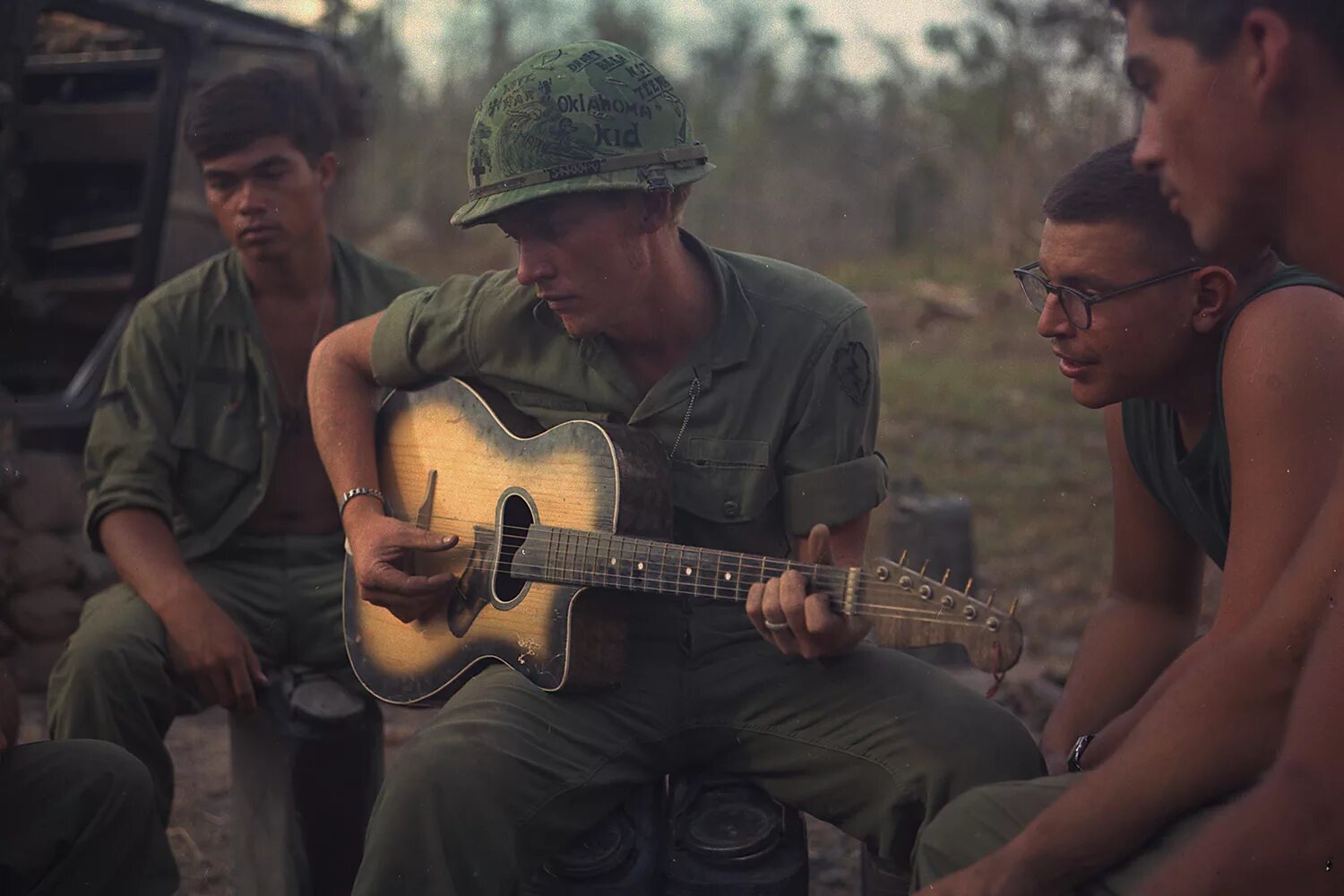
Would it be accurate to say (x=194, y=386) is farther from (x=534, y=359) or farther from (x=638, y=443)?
(x=638, y=443)

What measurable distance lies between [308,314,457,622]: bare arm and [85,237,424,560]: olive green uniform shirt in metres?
0.57

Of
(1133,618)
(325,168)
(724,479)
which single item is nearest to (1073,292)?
(1133,618)

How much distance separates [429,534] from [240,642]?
0.79m

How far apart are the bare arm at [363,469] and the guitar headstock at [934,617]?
1.19m

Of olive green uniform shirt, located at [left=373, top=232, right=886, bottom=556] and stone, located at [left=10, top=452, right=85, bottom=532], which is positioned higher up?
olive green uniform shirt, located at [left=373, top=232, right=886, bottom=556]

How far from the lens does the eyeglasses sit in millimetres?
2795

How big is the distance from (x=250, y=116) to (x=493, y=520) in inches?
71.3

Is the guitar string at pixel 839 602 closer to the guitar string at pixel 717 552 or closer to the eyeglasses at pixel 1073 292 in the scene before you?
the guitar string at pixel 717 552

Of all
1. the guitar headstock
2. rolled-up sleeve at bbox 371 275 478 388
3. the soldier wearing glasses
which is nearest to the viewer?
the soldier wearing glasses

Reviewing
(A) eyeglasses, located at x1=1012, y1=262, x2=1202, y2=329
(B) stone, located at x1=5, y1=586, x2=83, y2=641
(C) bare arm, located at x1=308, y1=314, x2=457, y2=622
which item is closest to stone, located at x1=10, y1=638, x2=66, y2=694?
(B) stone, located at x1=5, y1=586, x2=83, y2=641

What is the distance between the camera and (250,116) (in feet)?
14.7

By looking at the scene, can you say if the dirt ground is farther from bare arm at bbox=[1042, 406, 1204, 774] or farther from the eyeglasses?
the eyeglasses

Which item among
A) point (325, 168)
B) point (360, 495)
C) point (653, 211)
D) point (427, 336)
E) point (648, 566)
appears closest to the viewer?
point (648, 566)

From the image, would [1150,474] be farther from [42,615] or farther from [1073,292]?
[42,615]
